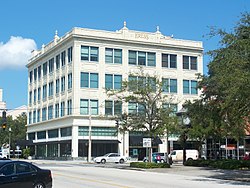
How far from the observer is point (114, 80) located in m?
77.6

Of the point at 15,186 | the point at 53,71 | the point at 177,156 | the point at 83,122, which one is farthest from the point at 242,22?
the point at 53,71

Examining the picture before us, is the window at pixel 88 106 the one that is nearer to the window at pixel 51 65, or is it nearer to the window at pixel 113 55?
the window at pixel 113 55

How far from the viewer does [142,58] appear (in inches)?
3167

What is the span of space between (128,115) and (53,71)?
41459mm

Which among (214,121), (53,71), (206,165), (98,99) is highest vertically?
(53,71)

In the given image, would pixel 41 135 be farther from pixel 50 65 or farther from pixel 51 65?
pixel 51 65

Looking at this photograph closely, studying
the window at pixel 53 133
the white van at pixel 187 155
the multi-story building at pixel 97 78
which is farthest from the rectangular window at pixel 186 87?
the window at pixel 53 133

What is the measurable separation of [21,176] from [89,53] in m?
60.7

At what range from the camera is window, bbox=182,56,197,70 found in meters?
84.6

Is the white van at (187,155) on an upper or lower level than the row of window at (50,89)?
lower

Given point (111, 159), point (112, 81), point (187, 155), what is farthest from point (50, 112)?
point (187, 155)

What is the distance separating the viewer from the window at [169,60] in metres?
82.8

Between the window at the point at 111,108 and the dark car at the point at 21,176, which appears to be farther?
the window at the point at 111,108

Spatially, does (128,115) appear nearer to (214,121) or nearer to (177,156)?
(214,121)
